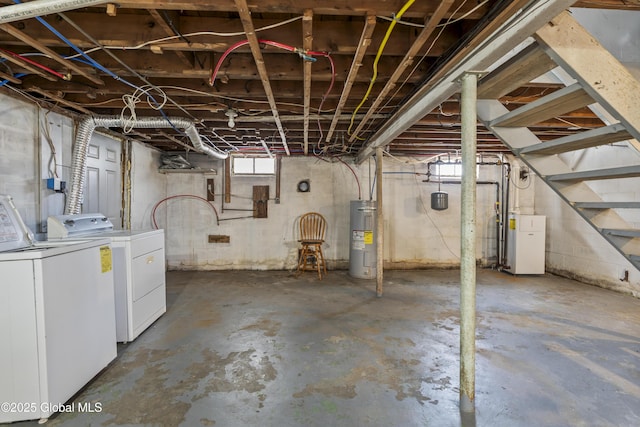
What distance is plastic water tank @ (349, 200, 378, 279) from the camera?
4.62 meters

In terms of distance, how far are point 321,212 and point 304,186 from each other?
1.87 ft

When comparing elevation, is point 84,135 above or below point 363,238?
above

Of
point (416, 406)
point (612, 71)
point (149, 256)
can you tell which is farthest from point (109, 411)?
point (612, 71)

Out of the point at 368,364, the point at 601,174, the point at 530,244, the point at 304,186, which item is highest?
the point at 304,186

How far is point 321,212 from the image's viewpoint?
5.39 metres

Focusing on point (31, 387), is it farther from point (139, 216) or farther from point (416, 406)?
point (139, 216)

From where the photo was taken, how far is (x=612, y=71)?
4.48 ft

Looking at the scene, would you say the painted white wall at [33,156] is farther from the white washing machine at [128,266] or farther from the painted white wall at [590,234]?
the painted white wall at [590,234]

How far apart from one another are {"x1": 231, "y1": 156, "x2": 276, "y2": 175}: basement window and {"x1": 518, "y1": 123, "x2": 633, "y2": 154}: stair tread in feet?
13.4

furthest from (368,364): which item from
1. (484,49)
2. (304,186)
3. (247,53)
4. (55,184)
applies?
(304,186)

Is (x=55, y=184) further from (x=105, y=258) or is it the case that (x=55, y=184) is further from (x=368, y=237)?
(x=368, y=237)

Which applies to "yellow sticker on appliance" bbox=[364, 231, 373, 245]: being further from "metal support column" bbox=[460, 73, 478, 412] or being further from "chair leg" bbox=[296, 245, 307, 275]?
"metal support column" bbox=[460, 73, 478, 412]

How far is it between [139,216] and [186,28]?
361 cm

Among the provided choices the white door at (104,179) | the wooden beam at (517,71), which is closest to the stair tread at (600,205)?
the wooden beam at (517,71)
